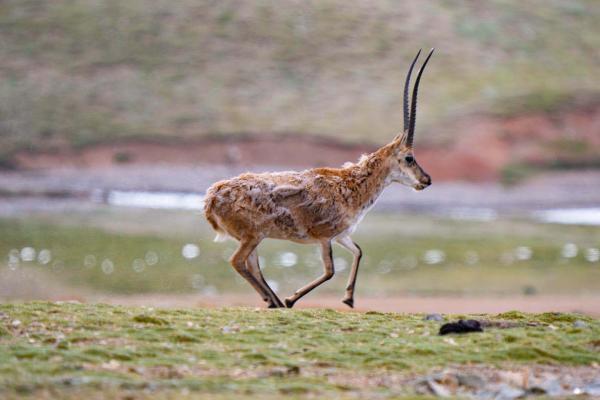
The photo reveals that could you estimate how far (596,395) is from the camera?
33.6ft

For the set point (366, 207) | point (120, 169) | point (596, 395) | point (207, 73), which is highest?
point (207, 73)

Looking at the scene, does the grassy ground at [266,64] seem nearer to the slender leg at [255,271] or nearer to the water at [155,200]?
the water at [155,200]

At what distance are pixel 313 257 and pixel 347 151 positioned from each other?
48.8ft

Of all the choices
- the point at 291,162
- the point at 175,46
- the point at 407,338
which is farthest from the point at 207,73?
the point at 407,338

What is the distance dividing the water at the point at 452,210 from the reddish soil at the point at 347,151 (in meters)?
3.64

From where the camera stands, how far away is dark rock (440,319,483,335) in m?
12.4

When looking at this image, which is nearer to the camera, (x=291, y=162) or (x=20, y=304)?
(x=20, y=304)

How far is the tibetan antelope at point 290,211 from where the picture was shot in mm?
14891

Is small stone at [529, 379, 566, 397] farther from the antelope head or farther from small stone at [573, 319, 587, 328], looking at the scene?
the antelope head

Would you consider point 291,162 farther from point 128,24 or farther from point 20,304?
point 20,304

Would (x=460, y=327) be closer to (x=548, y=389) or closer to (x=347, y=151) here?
(x=548, y=389)

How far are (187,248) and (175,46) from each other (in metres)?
26.6

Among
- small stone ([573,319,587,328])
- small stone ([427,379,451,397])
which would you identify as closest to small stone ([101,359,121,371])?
small stone ([427,379,451,397])

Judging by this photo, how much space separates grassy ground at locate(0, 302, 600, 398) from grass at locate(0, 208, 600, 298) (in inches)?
696
